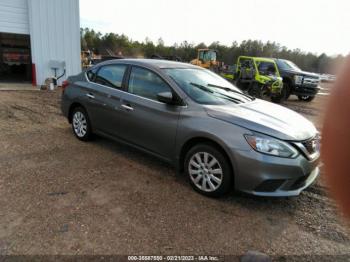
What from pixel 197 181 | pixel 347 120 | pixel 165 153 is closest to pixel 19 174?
pixel 165 153

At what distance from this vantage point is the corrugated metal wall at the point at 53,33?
478 inches

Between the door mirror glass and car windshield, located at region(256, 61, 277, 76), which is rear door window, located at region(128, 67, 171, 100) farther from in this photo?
car windshield, located at region(256, 61, 277, 76)

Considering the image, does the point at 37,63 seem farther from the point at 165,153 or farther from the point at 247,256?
the point at 247,256

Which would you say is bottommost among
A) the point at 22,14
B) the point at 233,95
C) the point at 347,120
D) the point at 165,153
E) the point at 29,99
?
the point at 29,99

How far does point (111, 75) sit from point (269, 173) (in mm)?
2955

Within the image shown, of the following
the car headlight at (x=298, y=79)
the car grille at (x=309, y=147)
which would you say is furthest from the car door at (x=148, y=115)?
the car headlight at (x=298, y=79)

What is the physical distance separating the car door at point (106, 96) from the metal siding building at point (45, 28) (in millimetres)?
8669

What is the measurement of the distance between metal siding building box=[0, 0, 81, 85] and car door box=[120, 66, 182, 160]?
375 inches

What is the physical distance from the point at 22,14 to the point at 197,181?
11.7m

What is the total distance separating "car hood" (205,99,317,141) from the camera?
3361mm

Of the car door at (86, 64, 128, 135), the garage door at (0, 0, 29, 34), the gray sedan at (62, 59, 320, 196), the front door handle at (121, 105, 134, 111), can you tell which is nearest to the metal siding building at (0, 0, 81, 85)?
the garage door at (0, 0, 29, 34)

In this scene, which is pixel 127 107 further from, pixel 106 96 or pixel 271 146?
pixel 271 146

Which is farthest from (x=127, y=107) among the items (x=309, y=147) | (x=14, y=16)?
(x=14, y=16)

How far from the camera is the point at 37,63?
491 inches
